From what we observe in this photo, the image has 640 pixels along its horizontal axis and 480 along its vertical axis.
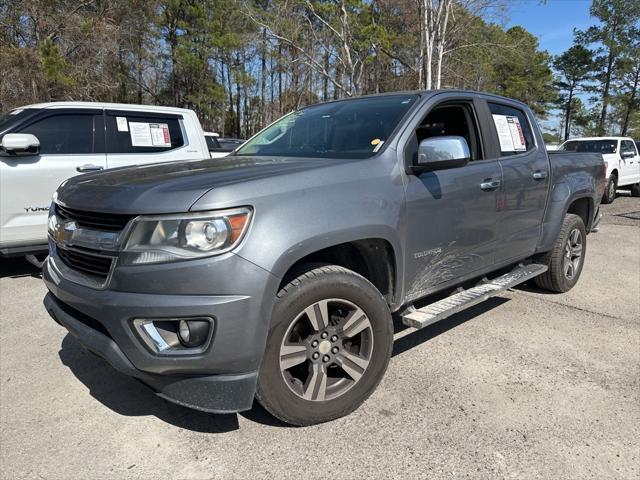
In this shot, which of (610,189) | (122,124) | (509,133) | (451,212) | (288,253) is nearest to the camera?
(288,253)

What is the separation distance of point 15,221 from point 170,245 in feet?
13.0

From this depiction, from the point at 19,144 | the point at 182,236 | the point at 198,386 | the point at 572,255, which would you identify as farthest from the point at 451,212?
the point at 19,144

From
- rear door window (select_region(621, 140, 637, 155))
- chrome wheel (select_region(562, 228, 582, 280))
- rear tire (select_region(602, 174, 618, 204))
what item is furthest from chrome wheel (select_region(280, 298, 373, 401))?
rear door window (select_region(621, 140, 637, 155))

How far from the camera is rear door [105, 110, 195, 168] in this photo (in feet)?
18.8

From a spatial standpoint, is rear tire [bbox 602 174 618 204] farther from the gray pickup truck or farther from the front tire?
the front tire

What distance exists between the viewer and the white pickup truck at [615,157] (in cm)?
1289

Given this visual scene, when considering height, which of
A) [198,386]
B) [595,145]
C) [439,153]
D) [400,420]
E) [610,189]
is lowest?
[400,420]

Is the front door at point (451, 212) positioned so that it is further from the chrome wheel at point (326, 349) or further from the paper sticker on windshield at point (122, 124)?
the paper sticker on windshield at point (122, 124)

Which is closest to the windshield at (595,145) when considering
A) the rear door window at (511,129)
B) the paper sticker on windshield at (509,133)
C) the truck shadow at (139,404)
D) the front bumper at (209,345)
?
the rear door window at (511,129)

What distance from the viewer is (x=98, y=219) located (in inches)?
90.6

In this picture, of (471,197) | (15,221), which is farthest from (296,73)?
(471,197)

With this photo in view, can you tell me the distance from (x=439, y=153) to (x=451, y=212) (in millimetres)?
465

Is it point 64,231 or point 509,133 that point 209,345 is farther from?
point 509,133

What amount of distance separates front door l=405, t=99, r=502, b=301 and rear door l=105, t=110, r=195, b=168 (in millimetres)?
3666
